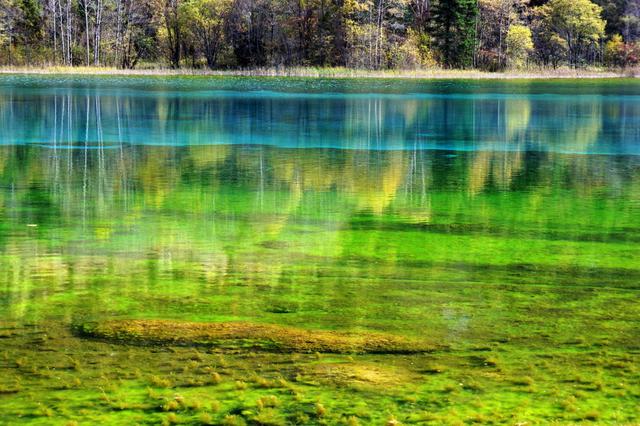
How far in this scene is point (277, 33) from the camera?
242ft

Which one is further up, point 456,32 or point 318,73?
point 456,32

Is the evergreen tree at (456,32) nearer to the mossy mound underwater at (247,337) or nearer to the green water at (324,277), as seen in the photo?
the green water at (324,277)

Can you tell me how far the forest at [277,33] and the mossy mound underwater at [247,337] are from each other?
209 ft

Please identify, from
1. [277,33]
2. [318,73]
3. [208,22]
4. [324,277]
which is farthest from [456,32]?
[324,277]

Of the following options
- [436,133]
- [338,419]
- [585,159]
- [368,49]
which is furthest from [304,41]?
[338,419]

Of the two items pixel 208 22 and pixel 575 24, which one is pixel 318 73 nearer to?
pixel 208 22

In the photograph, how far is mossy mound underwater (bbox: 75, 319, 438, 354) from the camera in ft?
18.9

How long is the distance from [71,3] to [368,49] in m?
23.8

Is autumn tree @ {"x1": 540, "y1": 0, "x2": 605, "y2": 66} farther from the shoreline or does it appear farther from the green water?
the green water

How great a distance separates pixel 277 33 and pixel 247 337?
229 feet

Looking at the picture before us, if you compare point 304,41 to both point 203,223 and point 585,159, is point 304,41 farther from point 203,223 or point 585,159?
point 203,223

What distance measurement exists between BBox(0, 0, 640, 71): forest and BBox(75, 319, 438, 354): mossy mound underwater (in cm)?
6372

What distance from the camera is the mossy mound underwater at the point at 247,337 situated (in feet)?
18.9

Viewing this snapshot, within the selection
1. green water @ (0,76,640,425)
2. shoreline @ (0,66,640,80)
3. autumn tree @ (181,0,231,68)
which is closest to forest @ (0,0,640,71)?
autumn tree @ (181,0,231,68)
